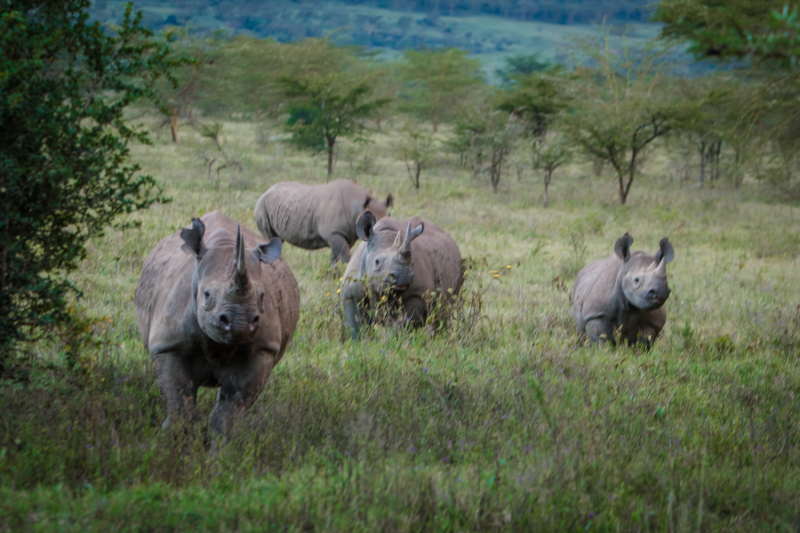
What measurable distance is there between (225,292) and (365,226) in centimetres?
327

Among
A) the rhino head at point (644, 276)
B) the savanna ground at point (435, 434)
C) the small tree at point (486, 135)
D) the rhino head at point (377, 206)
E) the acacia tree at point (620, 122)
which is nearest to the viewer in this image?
the savanna ground at point (435, 434)

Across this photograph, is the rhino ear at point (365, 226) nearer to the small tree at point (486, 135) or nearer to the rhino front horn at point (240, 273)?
the rhino front horn at point (240, 273)

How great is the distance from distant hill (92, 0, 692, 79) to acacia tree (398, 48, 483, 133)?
41.4m

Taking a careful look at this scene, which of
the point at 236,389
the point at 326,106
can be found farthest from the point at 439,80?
the point at 236,389

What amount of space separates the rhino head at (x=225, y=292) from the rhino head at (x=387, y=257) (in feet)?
7.74

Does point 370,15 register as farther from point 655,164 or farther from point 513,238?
point 513,238

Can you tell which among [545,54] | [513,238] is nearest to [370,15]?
[545,54]

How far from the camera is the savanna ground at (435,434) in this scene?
3.00 metres

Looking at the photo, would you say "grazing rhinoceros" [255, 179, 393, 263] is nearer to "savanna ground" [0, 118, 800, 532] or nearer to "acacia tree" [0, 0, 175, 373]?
"savanna ground" [0, 118, 800, 532]

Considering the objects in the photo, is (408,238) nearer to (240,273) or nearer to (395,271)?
(395,271)

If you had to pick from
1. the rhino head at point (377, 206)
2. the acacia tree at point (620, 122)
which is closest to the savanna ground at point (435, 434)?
the rhino head at point (377, 206)

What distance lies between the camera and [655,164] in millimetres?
37219

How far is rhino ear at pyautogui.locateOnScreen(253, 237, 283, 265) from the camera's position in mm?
3736

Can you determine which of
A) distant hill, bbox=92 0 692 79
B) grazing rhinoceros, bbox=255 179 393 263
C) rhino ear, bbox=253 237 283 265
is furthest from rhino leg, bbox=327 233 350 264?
distant hill, bbox=92 0 692 79
